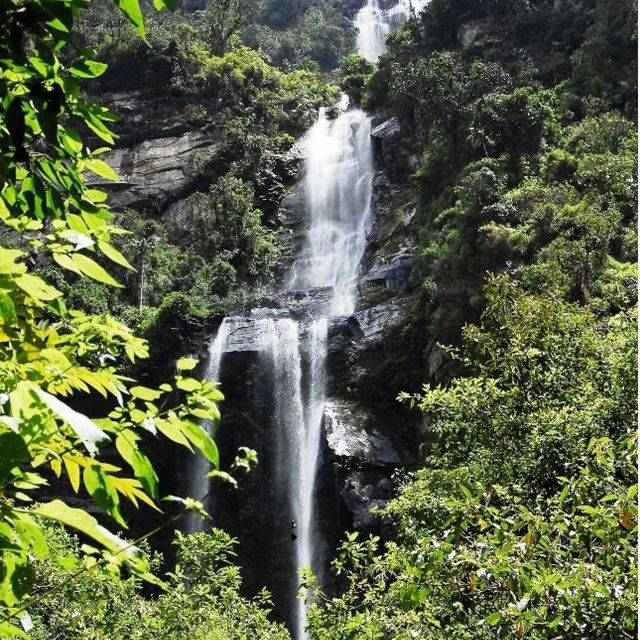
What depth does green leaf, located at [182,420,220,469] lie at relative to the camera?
48.8 inches

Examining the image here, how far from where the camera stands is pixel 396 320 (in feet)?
68.6

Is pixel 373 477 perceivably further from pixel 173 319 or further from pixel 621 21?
pixel 621 21

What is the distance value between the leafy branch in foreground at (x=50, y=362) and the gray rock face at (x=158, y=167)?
3482 cm

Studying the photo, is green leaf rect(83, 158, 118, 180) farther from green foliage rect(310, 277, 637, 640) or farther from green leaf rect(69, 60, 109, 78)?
green foliage rect(310, 277, 637, 640)

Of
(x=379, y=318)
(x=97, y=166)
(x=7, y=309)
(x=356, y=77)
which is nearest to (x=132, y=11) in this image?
(x=97, y=166)

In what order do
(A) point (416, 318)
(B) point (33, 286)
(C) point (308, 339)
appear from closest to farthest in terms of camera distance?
(B) point (33, 286)
(A) point (416, 318)
(C) point (308, 339)

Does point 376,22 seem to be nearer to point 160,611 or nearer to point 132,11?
point 160,611

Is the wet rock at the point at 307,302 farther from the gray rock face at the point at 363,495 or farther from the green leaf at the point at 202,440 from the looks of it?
the green leaf at the point at 202,440

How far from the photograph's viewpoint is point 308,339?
880 inches

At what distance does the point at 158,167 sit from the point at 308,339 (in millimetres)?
18280

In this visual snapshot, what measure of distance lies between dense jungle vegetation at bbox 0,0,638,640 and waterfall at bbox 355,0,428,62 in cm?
513

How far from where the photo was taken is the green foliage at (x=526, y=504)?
10.7 ft

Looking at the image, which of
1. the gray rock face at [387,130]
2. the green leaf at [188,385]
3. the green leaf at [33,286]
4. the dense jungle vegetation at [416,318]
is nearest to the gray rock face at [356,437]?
the dense jungle vegetation at [416,318]

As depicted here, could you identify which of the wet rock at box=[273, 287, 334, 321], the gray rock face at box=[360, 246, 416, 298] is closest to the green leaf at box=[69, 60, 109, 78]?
the gray rock face at box=[360, 246, 416, 298]
